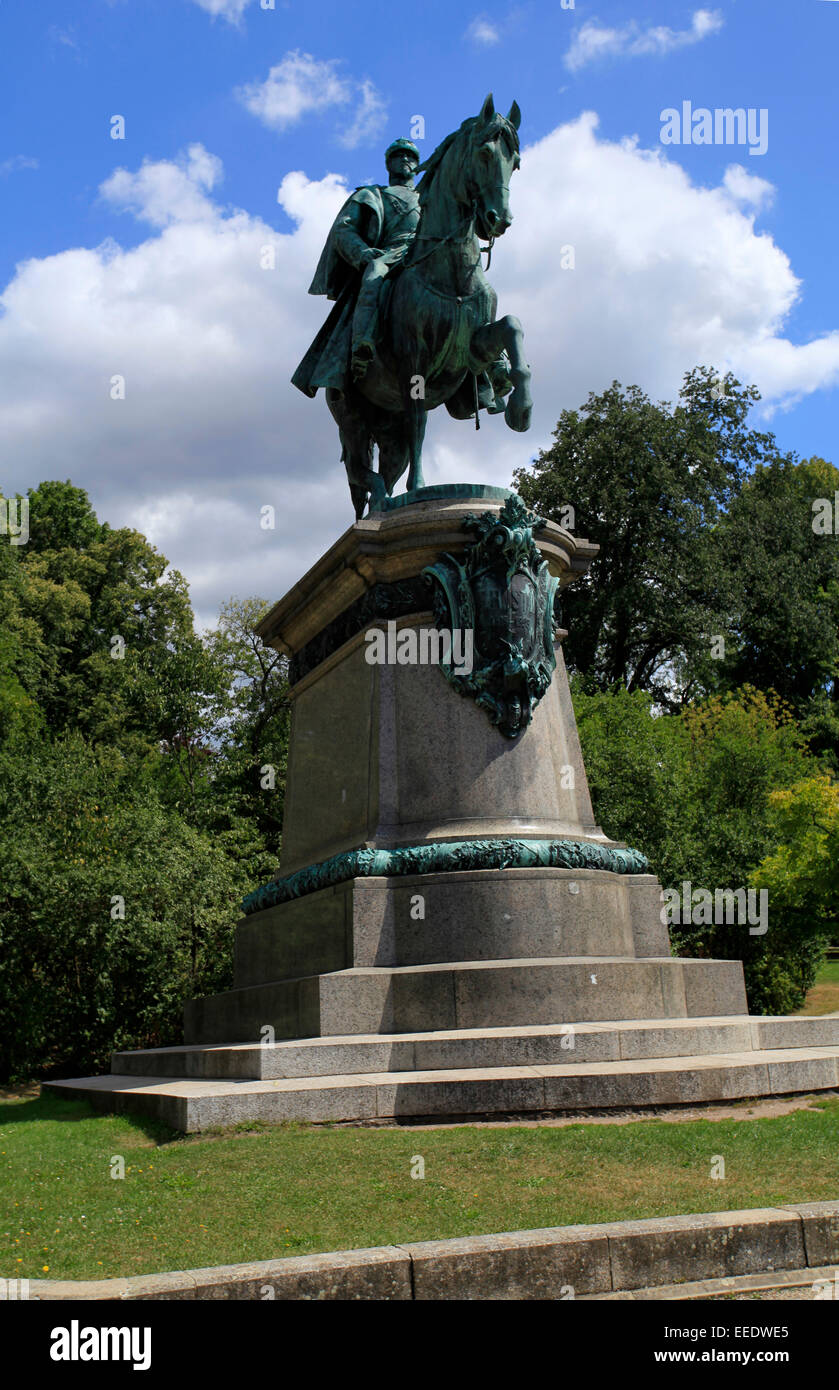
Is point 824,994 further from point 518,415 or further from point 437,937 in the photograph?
point 437,937

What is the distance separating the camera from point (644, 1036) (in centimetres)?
917

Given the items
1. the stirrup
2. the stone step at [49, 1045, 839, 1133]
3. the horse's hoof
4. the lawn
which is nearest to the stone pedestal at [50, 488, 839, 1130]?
the stone step at [49, 1045, 839, 1133]

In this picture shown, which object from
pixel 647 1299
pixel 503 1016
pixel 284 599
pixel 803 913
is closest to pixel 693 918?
pixel 803 913

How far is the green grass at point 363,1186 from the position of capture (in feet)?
17.8

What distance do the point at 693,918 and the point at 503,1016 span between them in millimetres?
19131

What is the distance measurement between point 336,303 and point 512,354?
3.14 m

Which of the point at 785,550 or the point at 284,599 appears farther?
the point at 785,550

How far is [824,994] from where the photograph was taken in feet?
110

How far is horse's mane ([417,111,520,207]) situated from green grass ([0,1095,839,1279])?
9891mm

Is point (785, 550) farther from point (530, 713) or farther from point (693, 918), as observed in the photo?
point (530, 713)

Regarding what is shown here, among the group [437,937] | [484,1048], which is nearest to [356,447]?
[437,937]

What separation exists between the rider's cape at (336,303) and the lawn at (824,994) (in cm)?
2218

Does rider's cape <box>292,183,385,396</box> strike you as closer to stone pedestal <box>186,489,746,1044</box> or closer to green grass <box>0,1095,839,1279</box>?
stone pedestal <box>186,489,746,1044</box>

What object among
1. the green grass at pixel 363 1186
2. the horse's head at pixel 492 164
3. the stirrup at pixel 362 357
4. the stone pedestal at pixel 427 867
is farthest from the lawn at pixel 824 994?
the green grass at pixel 363 1186
